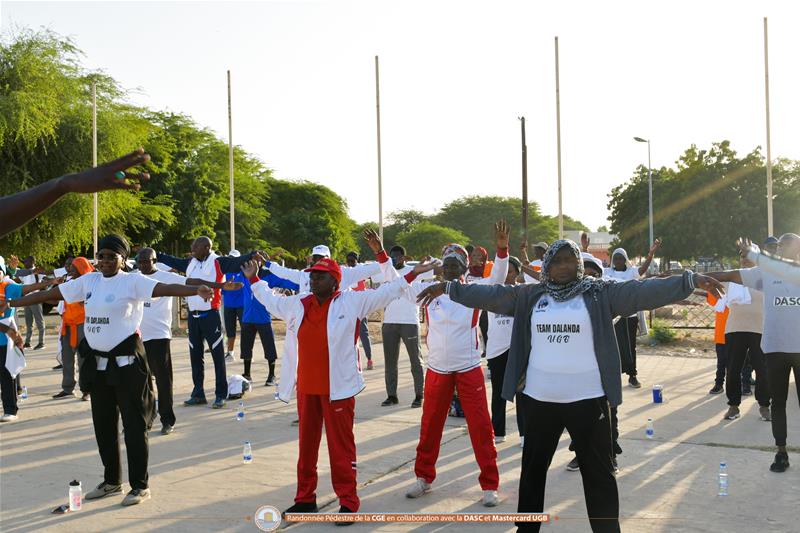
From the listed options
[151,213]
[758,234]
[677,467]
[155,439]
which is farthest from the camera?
[758,234]

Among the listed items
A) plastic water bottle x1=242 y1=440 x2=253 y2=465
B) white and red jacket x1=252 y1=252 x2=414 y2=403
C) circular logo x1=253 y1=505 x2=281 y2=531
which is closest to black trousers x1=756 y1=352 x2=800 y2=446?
white and red jacket x1=252 y1=252 x2=414 y2=403

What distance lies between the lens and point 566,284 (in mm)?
4531

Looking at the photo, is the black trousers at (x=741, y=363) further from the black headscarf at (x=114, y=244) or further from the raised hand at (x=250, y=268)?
the black headscarf at (x=114, y=244)

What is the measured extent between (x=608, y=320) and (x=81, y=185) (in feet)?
10.6

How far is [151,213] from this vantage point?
33531mm

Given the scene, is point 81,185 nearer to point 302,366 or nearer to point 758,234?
point 302,366

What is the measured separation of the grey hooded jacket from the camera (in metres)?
4.27

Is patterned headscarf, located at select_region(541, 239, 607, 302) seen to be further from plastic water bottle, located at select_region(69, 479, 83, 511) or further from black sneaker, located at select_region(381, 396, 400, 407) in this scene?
black sneaker, located at select_region(381, 396, 400, 407)

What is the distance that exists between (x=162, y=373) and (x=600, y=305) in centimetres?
595

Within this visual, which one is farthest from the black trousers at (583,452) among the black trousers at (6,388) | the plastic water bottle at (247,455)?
the black trousers at (6,388)

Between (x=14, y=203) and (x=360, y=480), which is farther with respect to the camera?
(x=360, y=480)

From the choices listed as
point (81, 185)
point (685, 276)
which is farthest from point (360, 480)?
point (81, 185)

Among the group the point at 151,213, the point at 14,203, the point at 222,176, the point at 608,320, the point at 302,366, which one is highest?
the point at 222,176

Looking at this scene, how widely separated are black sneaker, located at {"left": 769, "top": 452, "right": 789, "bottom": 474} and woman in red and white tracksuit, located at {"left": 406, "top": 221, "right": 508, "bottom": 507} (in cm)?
Result: 261
